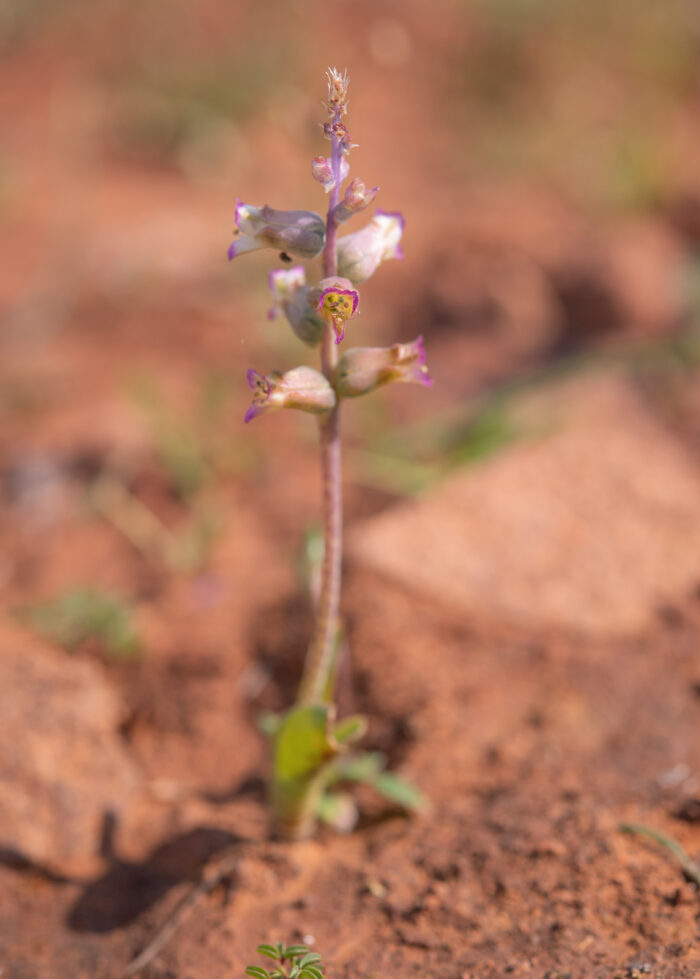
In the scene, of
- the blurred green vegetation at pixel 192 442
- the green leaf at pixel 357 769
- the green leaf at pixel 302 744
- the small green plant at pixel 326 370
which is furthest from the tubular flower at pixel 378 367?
the blurred green vegetation at pixel 192 442

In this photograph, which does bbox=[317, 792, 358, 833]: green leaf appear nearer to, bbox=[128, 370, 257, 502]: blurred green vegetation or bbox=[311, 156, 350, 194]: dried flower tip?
bbox=[311, 156, 350, 194]: dried flower tip

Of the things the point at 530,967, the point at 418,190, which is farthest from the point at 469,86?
the point at 530,967

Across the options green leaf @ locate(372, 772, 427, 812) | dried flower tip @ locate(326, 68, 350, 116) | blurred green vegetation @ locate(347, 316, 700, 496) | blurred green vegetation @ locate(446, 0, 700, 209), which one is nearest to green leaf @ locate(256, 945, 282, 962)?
green leaf @ locate(372, 772, 427, 812)

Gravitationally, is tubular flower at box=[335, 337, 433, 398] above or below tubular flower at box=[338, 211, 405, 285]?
below

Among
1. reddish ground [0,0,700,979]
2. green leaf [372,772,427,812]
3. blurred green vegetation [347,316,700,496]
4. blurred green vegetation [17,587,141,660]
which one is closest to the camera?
reddish ground [0,0,700,979]

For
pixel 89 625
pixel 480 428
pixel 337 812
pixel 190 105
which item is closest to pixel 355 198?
pixel 337 812

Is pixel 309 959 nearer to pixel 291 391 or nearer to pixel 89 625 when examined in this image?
pixel 291 391
